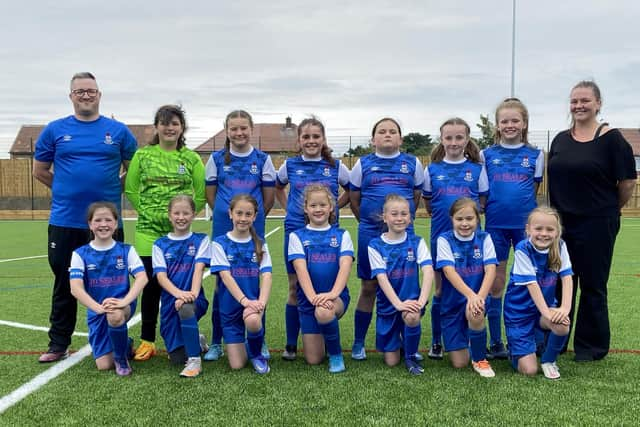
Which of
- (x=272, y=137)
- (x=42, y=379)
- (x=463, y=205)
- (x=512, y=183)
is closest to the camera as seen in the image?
(x=42, y=379)

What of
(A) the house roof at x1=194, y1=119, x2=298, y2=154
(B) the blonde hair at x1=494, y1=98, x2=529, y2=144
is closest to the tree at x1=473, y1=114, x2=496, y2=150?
(A) the house roof at x1=194, y1=119, x2=298, y2=154

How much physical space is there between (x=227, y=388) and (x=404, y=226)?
5.25 ft

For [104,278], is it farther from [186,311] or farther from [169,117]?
[169,117]

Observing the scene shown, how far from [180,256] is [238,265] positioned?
1.38 ft

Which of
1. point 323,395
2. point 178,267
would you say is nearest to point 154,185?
point 178,267

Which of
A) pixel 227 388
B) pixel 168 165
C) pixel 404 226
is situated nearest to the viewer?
pixel 227 388

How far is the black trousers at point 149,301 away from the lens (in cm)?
437

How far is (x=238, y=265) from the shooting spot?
411 cm

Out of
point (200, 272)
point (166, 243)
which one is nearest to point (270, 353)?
point (200, 272)

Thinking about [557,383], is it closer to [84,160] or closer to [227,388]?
[227,388]

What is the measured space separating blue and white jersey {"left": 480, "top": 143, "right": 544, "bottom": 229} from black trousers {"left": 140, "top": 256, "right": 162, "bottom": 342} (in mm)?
2614

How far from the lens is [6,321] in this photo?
541 centimetres

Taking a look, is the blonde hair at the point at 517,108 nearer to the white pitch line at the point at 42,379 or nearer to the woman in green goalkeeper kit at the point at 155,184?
the woman in green goalkeeper kit at the point at 155,184

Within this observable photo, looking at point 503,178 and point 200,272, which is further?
point 503,178
